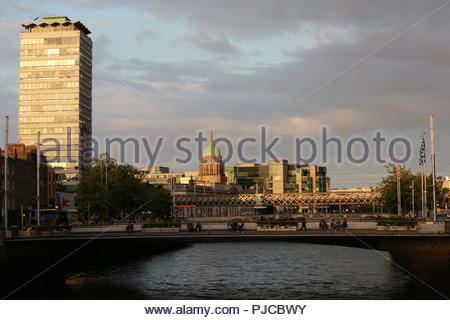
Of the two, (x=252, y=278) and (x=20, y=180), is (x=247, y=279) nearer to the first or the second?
(x=252, y=278)

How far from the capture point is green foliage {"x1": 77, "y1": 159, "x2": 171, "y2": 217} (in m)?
129

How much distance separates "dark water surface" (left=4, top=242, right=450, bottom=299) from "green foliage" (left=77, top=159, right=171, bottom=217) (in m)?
49.6

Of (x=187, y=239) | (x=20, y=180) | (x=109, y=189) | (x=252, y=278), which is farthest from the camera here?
(x=20, y=180)

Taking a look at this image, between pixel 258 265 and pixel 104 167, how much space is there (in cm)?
7614

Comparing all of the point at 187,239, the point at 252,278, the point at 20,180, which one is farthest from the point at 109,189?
the point at 252,278

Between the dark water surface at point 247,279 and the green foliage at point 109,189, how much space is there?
163 ft

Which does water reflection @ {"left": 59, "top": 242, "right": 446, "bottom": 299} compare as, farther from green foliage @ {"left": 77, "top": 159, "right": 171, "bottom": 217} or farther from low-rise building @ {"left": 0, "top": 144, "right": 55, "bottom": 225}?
low-rise building @ {"left": 0, "top": 144, "right": 55, "bottom": 225}

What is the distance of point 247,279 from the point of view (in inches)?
2222

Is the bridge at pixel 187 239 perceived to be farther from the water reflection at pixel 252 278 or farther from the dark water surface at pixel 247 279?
the water reflection at pixel 252 278

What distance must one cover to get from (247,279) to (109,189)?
3208 inches

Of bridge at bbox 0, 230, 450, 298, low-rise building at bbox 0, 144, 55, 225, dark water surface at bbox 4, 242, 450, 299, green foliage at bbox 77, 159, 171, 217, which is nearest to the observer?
dark water surface at bbox 4, 242, 450, 299

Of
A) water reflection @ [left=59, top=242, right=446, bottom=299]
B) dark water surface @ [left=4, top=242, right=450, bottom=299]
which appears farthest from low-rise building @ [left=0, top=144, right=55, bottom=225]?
water reflection @ [left=59, top=242, right=446, bottom=299]

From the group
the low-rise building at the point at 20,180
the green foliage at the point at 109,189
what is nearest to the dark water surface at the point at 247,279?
the green foliage at the point at 109,189
